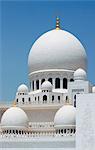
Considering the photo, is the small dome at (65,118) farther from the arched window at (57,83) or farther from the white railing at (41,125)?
the arched window at (57,83)

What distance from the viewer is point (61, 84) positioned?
118 feet

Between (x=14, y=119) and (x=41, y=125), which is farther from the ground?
(x=14, y=119)

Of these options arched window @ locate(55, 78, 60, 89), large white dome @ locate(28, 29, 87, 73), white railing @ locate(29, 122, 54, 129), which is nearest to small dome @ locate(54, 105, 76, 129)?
white railing @ locate(29, 122, 54, 129)

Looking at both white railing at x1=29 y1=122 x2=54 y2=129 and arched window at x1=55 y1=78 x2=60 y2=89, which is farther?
arched window at x1=55 y1=78 x2=60 y2=89

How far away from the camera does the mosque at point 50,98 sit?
2877 cm

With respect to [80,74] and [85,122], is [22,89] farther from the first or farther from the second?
[85,122]

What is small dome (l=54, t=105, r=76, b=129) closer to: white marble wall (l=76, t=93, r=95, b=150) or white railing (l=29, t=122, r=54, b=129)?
white railing (l=29, t=122, r=54, b=129)

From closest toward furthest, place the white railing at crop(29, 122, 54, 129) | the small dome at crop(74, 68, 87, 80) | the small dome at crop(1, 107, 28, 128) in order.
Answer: the small dome at crop(1, 107, 28, 128), the white railing at crop(29, 122, 54, 129), the small dome at crop(74, 68, 87, 80)

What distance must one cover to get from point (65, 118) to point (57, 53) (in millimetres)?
7202

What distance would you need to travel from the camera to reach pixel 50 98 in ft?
113

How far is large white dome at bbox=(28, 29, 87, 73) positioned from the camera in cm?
3662

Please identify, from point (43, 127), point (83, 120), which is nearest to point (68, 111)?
point (43, 127)

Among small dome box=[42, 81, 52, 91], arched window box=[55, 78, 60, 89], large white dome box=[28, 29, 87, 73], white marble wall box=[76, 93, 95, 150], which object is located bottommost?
white marble wall box=[76, 93, 95, 150]

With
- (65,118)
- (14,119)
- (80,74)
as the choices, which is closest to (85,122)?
(65,118)
